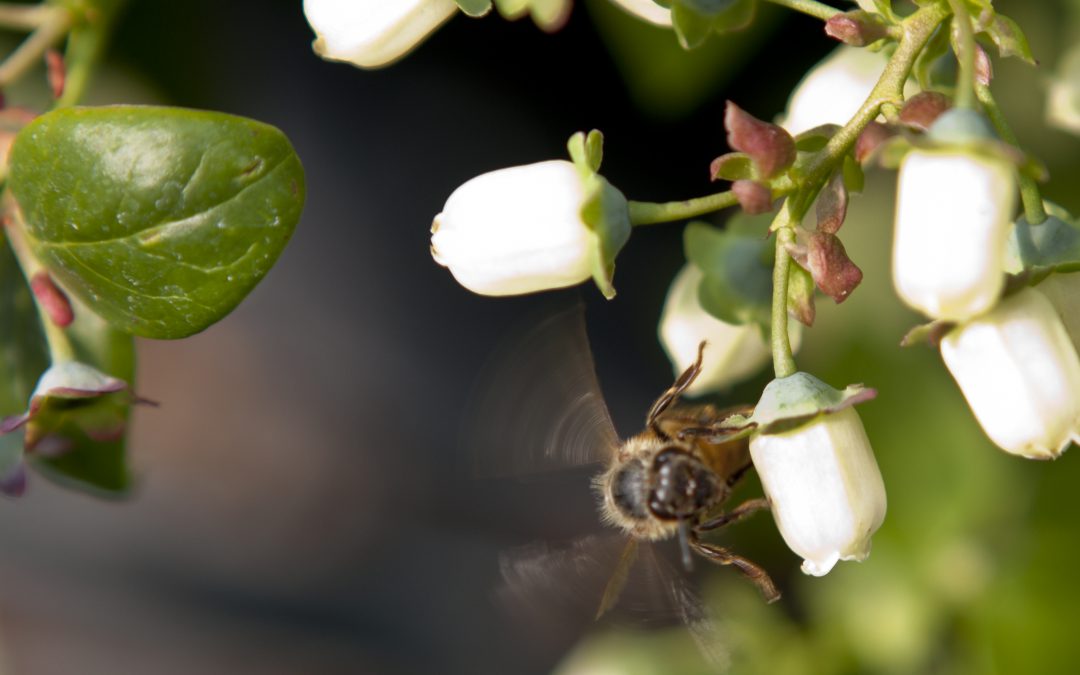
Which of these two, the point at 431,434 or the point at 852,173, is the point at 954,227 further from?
the point at 431,434

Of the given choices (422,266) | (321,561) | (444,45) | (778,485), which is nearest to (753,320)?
(778,485)

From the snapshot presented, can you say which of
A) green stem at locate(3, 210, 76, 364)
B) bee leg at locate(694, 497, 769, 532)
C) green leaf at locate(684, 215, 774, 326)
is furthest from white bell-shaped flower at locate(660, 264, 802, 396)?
green stem at locate(3, 210, 76, 364)

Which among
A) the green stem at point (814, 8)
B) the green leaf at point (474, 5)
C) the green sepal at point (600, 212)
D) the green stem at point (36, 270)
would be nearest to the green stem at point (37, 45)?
the green stem at point (36, 270)

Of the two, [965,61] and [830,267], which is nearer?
[965,61]

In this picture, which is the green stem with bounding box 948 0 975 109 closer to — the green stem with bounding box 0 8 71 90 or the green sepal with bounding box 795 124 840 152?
the green sepal with bounding box 795 124 840 152

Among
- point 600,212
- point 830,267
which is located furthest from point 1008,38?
point 600,212

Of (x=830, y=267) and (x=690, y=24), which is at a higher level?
(x=690, y=24)
